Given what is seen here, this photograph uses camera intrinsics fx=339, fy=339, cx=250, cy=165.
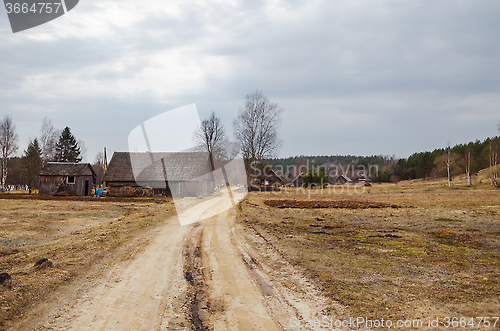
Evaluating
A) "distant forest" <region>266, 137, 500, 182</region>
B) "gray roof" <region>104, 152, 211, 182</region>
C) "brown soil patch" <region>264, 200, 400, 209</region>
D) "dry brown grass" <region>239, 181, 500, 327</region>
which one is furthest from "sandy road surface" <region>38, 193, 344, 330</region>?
"distant forest" <region>266, 137, 500, 182</region>

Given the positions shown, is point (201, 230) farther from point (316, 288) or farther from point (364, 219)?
point (364, 219)

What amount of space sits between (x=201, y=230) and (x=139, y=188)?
95.2ft

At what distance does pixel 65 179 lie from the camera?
41281mm

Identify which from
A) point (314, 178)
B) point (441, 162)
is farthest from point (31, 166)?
point (441, 162)

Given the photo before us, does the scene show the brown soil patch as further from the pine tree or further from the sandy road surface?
the pine tree

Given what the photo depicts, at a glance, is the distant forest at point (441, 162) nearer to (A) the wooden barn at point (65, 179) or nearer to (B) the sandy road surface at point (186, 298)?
(A) the wooden barn at point (65, 179)

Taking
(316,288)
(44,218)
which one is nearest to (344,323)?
(316,288)

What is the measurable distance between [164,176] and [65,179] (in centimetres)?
1173

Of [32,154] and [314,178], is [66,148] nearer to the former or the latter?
[32,154]

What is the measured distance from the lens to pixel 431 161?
92.1 meters

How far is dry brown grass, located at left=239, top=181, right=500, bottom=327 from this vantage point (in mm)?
6855

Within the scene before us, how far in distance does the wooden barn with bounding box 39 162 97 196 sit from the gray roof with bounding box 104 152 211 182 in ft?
8.93

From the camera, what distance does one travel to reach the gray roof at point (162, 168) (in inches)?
1693

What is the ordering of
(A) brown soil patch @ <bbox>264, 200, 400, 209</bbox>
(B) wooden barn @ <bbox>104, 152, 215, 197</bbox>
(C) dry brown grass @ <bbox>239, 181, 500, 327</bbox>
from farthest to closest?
(B) wooden barn @ <bbox>104, 152, 215, 197</bbox> < (A) brown soil patch @ <bbox>264, 200, 400, 209</bbox> < (C) dry brown grass @ <bbox>239, 181, 500, 327</bbox>
